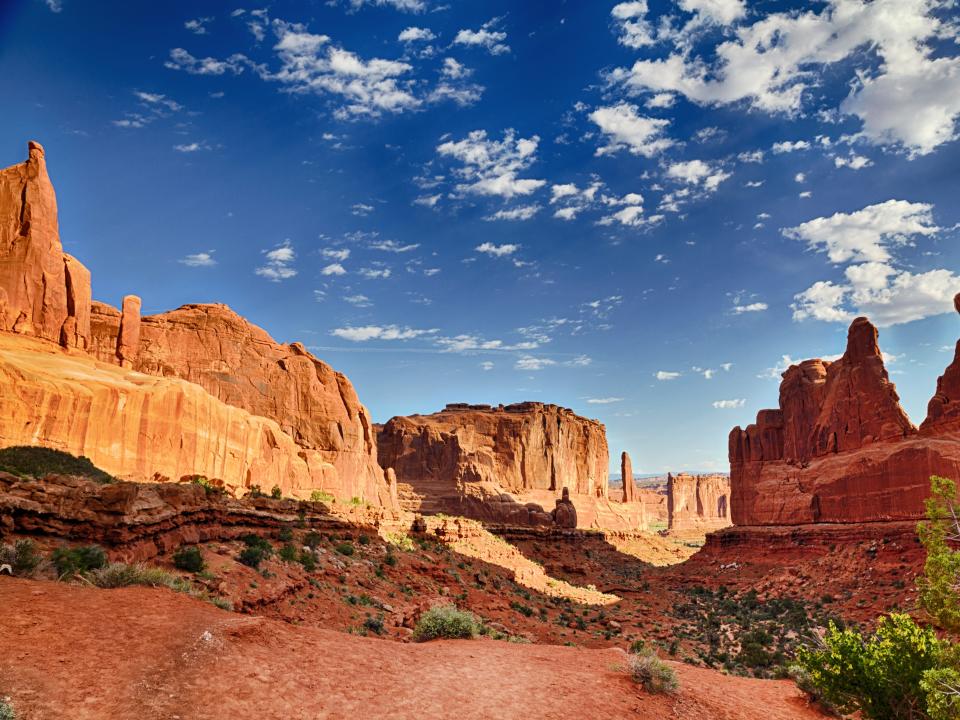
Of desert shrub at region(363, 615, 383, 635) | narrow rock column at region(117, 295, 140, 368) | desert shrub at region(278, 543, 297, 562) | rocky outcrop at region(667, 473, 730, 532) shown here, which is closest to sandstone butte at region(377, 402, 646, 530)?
narrow rock column at region(117, 295, 140, 368)

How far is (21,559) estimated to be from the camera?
10227mm

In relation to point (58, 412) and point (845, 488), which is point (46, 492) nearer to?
point (58, 412)

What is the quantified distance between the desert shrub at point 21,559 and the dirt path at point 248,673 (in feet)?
2.00

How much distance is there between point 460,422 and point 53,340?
61039mm

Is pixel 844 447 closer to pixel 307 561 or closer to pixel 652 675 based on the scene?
pixel 307 561

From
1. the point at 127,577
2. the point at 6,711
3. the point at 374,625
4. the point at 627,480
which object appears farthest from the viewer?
the point at 627,480

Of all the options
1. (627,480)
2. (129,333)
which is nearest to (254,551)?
(129,333)

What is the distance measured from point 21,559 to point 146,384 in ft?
69.6

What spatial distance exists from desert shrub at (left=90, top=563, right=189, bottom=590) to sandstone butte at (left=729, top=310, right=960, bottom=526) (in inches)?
1841

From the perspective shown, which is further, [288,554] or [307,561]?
[307,561]

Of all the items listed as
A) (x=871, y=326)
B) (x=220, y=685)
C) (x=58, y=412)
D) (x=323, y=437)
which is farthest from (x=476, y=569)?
(x=871, y=326)

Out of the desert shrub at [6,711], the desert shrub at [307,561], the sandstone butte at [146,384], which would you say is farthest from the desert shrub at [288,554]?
the desert shrub at [6,711]

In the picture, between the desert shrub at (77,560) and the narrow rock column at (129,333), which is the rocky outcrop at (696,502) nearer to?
the narrow rock column at (129,333)

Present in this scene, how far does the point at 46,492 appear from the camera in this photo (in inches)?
535
